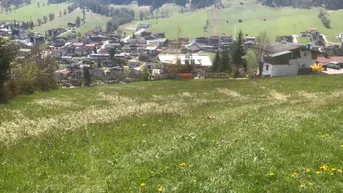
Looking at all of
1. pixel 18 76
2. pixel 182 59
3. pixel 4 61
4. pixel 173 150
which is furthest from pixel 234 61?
pixel 173 150

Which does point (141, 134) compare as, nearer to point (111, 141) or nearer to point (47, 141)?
point (111, 141)

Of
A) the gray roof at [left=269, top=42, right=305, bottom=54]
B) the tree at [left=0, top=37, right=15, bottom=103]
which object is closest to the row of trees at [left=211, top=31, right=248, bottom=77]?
the gray roof at [left=269, top=42, right=305, bottom=54]

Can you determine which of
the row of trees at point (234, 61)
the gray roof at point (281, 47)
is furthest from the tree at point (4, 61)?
the gray roof at point (281, 47)

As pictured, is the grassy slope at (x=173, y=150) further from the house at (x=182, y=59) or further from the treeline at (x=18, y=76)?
the house at (x=182, y=59)

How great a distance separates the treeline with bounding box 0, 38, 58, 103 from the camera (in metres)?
32.4

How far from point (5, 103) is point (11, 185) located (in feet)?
70.3

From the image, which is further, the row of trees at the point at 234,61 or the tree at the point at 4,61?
the row of trees at the point at 234,61

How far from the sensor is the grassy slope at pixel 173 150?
11445 millimetres

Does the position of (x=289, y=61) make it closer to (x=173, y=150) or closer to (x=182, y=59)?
(x=182, y=59)

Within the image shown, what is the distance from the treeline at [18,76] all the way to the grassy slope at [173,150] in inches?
374

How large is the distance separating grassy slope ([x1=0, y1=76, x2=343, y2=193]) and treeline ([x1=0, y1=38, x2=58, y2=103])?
9.51 meters

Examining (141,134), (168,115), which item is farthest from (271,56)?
(141,134)

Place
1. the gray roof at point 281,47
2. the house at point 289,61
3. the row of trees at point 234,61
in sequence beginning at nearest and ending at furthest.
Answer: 1. the house at point 289,61
2. the gray roof at point 281,47
3. the row of trees at point 234,61

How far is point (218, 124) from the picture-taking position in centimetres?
2030
